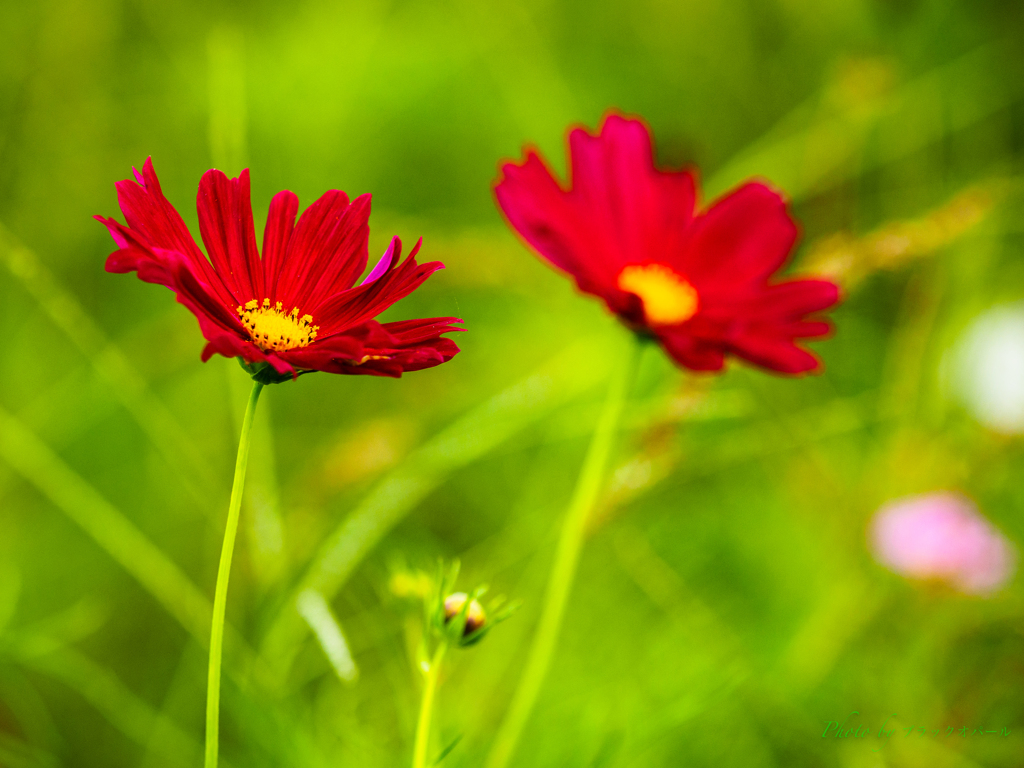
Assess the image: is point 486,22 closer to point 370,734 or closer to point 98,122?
point 98,122

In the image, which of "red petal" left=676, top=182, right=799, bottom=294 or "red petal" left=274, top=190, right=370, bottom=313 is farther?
"red petal" left=676, top=182, right=799, bottom=294

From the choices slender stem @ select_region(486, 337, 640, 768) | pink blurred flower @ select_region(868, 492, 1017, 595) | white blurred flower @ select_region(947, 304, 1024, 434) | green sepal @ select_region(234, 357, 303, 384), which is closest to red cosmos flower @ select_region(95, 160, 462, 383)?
green sepal @ select_region(234, 357, 303, 384)

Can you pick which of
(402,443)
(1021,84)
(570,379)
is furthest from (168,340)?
(1021,84)

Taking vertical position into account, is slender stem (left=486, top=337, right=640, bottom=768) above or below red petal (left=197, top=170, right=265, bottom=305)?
below

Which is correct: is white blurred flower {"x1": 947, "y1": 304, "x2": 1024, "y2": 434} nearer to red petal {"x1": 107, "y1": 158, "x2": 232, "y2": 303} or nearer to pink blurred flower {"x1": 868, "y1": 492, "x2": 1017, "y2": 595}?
pink blurred flower {"x1": 868, "y1": 492, "x2": 1017, "y2": 595}

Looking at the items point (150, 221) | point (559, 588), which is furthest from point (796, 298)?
point (150, 221)

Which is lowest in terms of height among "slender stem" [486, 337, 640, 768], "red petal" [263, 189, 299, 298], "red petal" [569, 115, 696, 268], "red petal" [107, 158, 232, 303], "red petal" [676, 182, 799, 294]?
"slender stem" [486, 337, 640, 768]
